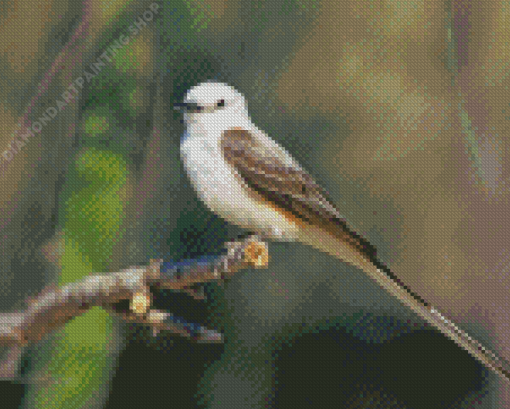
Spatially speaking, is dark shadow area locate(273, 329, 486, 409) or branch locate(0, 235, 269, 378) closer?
branch locate(0, 235, 269, 378)

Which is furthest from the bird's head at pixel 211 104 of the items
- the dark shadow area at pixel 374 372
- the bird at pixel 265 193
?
the dark shadow area at pixel 374 372

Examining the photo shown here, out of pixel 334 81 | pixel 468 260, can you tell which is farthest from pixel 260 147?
pixel 468 260

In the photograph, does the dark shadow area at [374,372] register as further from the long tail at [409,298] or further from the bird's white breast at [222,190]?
the bird's white breast at [222,190]

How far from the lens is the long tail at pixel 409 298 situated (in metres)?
1.46

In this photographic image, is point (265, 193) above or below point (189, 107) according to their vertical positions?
below

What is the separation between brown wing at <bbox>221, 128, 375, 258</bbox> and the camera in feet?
4.77

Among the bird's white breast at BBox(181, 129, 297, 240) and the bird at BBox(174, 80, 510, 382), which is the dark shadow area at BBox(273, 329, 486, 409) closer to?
the bird at BBox(174, 80, 510, 382)

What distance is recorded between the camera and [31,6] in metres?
1.57

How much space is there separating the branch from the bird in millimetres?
74

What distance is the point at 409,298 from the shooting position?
4.86 feet

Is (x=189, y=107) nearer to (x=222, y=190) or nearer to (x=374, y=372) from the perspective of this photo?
(x=222, y=190)

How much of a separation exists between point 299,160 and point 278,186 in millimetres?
98

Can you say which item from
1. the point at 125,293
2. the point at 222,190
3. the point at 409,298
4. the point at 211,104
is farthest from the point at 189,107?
the point at 409,298

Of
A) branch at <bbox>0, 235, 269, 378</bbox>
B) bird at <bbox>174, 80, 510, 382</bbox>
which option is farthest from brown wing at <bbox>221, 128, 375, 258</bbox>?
branch at <bbox>0, 235, 269, 378</bbox>
